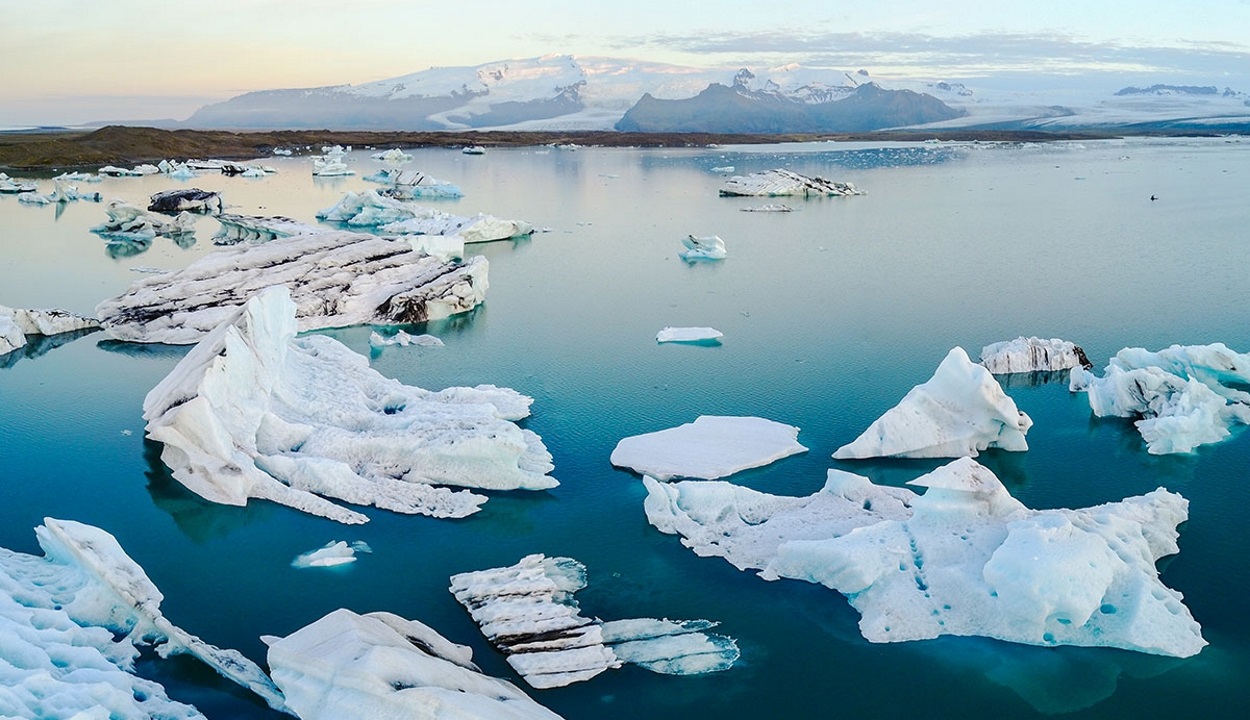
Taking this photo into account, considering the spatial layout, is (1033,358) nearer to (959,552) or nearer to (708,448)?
(708,448)

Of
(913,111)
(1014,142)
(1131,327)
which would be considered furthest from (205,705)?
(913,111)

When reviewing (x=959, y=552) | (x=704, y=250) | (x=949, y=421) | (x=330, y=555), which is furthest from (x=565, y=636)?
(x=704, y=250)

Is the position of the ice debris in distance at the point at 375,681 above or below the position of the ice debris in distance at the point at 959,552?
above

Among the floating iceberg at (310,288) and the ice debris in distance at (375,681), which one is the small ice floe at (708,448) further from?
the floating iceberg at (310,288)

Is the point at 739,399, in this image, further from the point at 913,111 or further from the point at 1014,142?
the point at 913,111

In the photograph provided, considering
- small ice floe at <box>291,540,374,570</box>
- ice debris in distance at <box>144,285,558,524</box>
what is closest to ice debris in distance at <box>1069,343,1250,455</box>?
ice debris in distance at <box>144,285,558,524</box>

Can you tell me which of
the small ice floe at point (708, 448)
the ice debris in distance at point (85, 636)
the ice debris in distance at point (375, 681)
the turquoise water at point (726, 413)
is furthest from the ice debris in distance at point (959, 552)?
the ice debris in distance at point (85, 636)
